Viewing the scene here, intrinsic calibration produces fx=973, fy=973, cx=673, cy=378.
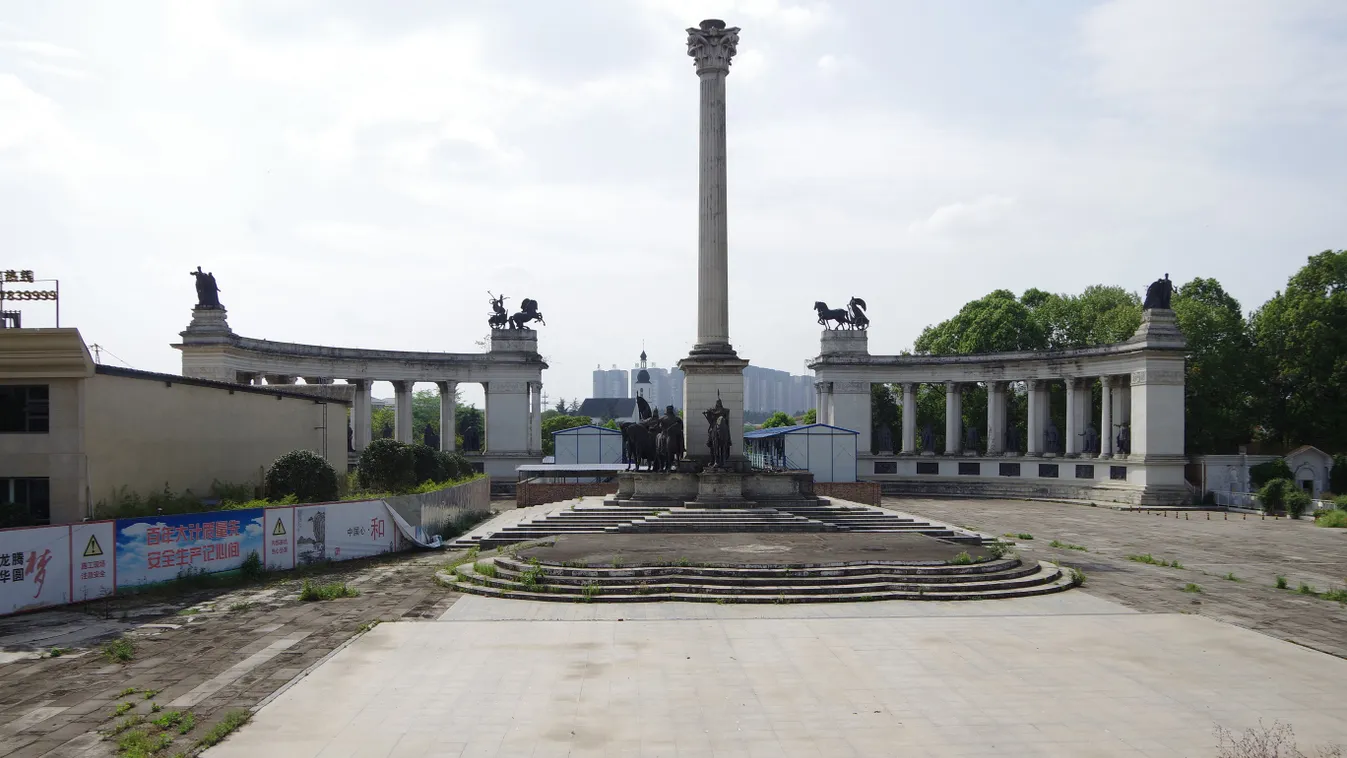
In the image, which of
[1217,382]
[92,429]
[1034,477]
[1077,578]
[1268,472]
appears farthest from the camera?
[1034,477]

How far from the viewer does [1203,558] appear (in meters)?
31.1

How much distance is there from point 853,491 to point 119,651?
41.4 metres

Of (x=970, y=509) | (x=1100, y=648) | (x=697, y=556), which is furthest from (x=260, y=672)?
(x=970, y=509)

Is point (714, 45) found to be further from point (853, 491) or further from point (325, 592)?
point (325, 592)

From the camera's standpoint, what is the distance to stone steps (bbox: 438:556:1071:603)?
22.0 meters

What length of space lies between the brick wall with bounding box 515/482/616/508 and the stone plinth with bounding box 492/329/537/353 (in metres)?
22.0

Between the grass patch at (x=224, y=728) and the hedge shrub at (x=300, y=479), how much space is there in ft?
56.9

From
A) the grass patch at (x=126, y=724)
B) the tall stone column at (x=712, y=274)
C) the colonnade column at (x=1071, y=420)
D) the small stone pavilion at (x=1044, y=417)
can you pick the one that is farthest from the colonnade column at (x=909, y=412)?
the grass patch at (x=126, y=724)

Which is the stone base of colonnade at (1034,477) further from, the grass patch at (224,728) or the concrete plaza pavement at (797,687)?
the grass patch at (224,728)

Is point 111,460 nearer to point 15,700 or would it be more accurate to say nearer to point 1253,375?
point 15,700

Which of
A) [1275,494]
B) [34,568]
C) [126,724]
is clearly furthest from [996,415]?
[126,724]

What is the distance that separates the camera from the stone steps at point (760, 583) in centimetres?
2200

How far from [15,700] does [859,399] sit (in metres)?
61.5

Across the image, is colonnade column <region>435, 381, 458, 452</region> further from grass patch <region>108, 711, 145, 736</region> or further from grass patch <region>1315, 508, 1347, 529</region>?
grass patch <region>108, 711, 145, 736</region>
